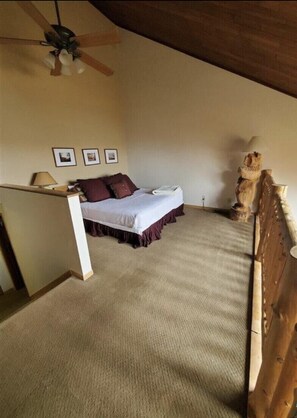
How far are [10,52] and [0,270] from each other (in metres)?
3.04

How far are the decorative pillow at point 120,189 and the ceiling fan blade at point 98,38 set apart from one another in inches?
79.9

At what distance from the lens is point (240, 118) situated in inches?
126

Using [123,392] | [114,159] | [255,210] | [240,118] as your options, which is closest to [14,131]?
[114,159]

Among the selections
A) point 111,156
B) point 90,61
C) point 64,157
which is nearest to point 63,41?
point 90,61

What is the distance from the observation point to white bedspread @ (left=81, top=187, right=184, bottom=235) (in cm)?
258

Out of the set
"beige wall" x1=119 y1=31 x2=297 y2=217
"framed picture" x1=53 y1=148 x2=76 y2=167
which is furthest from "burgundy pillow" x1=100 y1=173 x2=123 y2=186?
"beige wall" x1=119 y1=31 x2=297 y2=217

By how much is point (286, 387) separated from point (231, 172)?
3.18 m

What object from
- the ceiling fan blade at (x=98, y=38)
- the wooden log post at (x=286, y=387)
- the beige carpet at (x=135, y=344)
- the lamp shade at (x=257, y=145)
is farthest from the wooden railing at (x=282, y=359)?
the lamp shade at (x=257, y=145)

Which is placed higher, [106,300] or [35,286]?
[106,300]

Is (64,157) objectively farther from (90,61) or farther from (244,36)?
(244,36)

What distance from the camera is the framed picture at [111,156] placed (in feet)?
13.4

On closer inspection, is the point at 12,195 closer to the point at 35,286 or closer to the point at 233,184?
the point at 35,286

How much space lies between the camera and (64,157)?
3.25 m

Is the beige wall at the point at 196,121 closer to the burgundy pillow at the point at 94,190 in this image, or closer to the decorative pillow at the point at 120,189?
the decorative pillow at the point at 120,189
